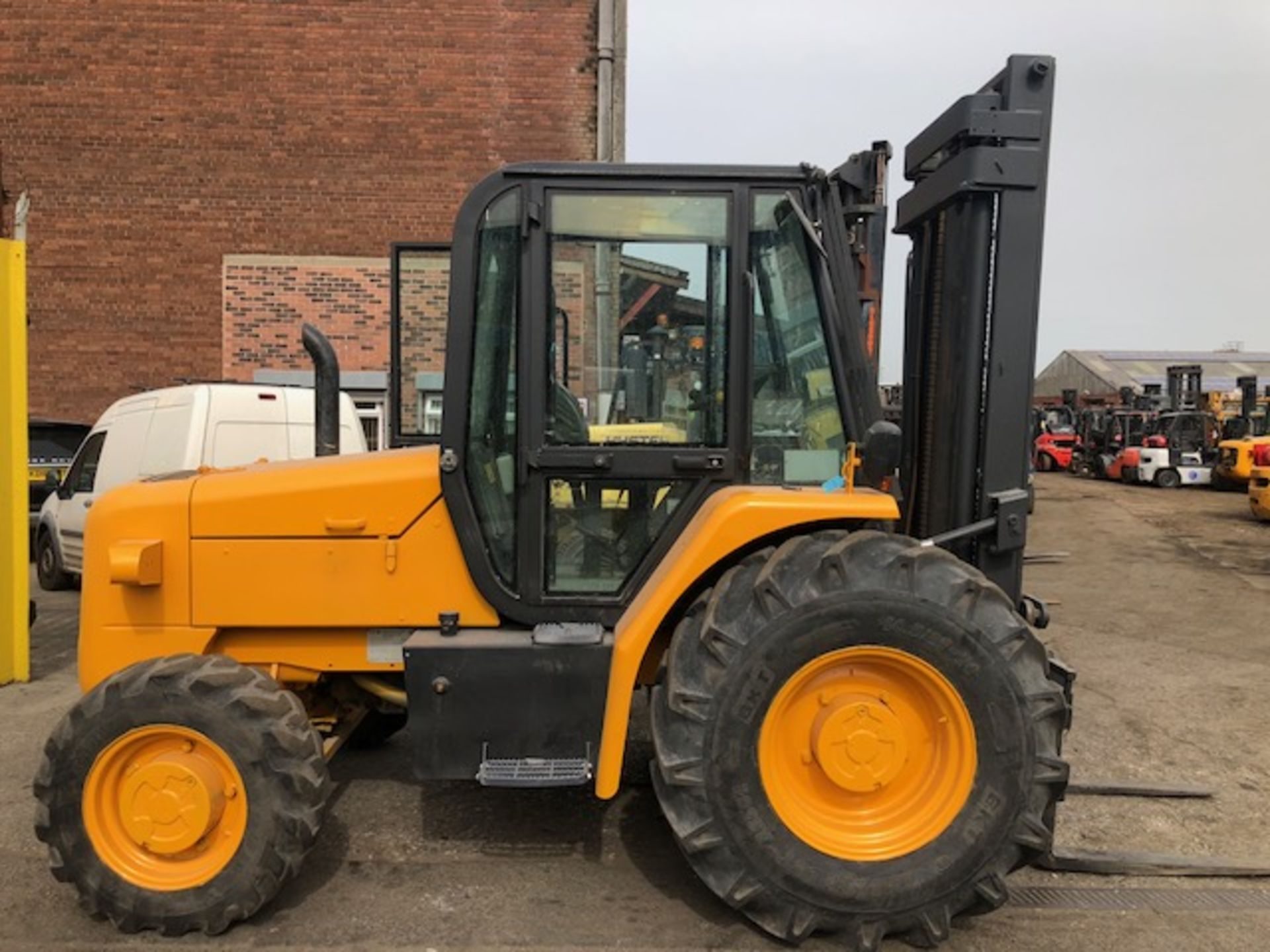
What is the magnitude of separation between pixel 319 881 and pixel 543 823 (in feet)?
3.21

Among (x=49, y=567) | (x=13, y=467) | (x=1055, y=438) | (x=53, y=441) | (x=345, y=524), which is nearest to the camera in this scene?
(x=345, y=524)

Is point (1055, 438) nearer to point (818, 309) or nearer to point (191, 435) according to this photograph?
point (191, 435)

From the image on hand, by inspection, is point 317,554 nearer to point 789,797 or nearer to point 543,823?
point 543,823

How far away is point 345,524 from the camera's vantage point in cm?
356

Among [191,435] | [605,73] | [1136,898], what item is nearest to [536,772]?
[1136,898]

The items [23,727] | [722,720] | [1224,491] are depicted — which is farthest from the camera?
[1224,491]

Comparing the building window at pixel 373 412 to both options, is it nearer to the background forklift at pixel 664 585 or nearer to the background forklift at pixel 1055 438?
the background forklift at pixel 664 585

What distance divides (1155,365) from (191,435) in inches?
2688

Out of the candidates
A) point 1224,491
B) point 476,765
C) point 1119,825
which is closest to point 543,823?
point 476,765

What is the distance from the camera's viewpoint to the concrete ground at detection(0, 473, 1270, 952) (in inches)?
129

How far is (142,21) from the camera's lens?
13.6 meters

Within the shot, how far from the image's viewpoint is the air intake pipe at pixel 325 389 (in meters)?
4.00

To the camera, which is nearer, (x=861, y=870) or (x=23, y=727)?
(x=861, y=870)

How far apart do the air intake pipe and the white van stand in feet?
14.9
